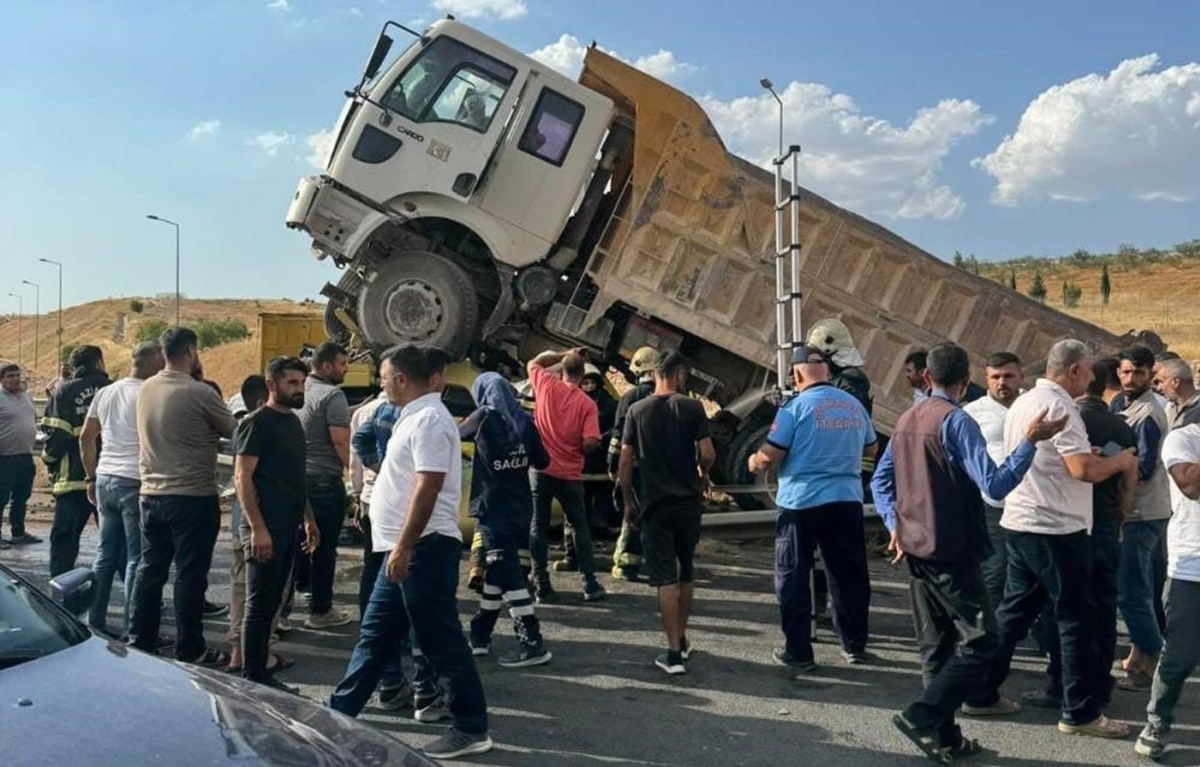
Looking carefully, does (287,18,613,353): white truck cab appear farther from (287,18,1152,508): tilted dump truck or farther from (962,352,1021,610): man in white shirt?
(962,352,1021,610): man in white shirt

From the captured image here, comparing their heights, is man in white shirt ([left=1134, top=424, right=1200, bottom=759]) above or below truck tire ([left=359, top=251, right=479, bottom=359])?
below

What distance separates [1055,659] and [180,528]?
435 cm

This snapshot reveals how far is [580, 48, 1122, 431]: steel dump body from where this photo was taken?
856cm

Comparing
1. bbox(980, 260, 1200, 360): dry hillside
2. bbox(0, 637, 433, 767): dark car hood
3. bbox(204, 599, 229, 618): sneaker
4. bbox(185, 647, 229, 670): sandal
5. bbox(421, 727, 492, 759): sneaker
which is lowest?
bbox(204, 599, 229, 618): sneaker

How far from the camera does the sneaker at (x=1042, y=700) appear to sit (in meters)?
5.01

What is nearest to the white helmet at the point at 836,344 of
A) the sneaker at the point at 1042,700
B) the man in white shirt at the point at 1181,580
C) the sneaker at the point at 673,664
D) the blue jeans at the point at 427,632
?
the sneaker at the point at 673,664

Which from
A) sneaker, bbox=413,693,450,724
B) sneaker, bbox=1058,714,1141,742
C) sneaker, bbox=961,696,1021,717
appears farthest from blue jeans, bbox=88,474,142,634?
sneaker, bbox=1058,714,1141,742

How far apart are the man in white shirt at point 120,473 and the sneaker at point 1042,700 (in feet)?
15.0

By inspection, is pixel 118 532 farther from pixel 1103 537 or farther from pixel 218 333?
pixel 218 333

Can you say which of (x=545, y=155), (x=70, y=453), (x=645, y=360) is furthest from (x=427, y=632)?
(x=545, y=155)

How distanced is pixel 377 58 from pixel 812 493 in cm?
556

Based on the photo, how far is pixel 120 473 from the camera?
5.76 metres

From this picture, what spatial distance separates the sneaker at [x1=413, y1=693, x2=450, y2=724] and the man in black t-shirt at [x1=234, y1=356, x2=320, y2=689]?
76 centimetres

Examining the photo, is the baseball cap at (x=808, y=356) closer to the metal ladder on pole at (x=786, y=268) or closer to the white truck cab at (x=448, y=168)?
the metal ladder on pole at (x=786, y=268)
